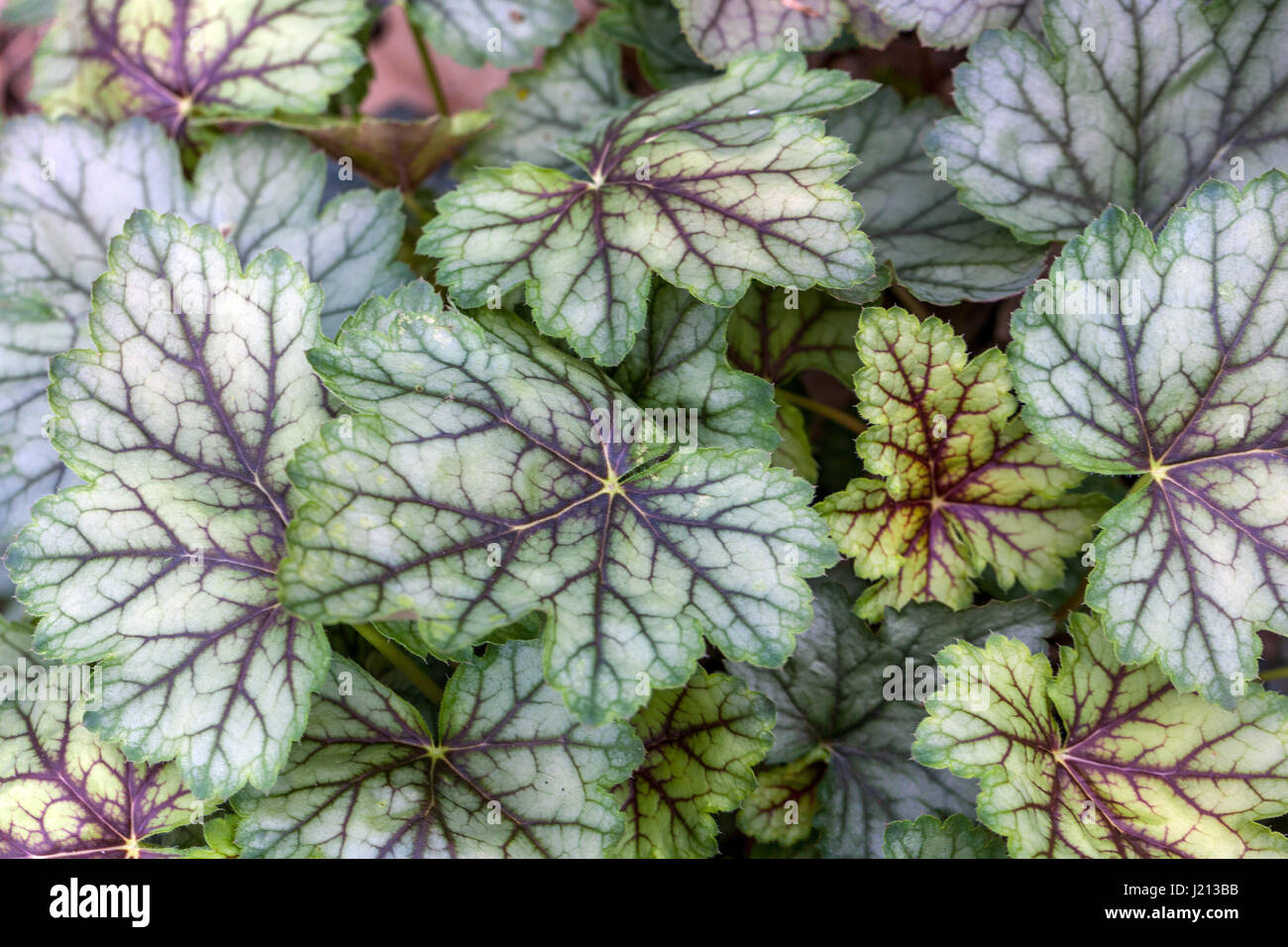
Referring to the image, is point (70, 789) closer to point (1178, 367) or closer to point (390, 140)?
point (390, 140)

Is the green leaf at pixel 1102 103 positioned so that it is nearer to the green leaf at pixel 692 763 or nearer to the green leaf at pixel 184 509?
the green leaf at pixel 692 763

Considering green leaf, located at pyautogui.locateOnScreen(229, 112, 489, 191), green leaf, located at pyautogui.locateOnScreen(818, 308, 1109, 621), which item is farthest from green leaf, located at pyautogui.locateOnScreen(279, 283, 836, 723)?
green leaf, located at pyautogui.locateOnScreen(229, 112, 489, 191)

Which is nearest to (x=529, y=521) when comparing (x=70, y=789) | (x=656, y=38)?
(x=70, y=789)

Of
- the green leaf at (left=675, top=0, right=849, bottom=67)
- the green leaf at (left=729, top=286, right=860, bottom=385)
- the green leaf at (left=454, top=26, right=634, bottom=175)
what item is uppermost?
the green leaf at (left=454, top=26, right=634, bottom=175)

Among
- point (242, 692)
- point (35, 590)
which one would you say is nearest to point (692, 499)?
point (242, 692)

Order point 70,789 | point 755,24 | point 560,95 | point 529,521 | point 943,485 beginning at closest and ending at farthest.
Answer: point 529,521 < point 70,789 < point 943,485 < point 755,24 < point 560,95

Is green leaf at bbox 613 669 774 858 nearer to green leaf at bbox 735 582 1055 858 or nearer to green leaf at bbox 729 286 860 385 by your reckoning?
green leaf at bbox 735 582 1055 858
